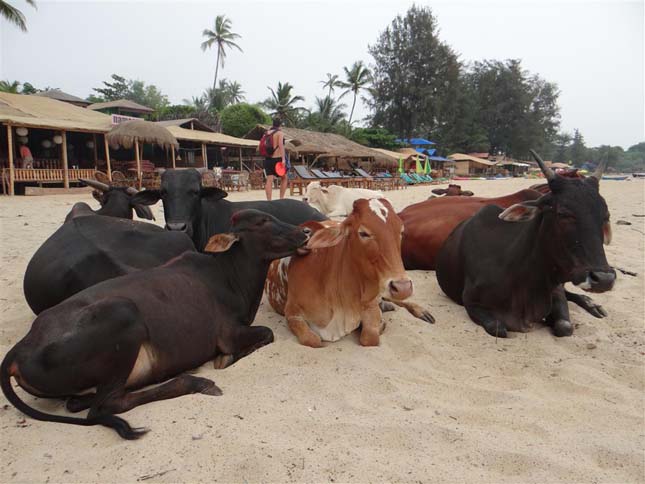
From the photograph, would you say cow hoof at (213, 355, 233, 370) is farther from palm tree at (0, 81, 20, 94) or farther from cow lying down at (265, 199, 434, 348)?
palm tree at (0, 81, 20, 94)

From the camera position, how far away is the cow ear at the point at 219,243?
297cm

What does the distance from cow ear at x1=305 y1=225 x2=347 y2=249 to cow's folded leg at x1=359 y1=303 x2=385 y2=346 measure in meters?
0.65

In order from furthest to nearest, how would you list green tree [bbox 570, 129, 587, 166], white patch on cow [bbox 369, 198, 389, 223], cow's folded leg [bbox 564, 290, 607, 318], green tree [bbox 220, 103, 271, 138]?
green tree [bbox 570, 129, 587, 166]
green tree [bbox 220, 103, 271, 138]
cow's folded leg [bbox 564, 290, 607, 318]
white patch on cow [bbox 369, 198, 389, 223]

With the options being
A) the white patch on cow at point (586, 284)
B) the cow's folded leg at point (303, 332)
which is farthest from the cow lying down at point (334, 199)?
the white patch on cow at point (586, 284)

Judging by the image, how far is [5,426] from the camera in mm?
2119

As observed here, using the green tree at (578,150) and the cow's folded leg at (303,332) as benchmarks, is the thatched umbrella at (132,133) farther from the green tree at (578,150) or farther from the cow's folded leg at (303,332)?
the green tree at (578,150)

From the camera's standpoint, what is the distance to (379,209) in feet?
9.62

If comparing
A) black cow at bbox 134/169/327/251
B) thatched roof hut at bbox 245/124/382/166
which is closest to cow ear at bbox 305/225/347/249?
black cow at bbox 134/169/327/251

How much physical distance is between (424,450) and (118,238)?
2.94 metres

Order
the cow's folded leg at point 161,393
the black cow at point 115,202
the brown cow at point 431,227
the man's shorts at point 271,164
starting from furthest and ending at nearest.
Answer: the man's shorts at point 271,164
the brown cow at point 431,227
the black cow at point 115,202
the cow's folded leg at point 161,393

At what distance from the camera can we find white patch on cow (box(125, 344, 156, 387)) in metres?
2.35

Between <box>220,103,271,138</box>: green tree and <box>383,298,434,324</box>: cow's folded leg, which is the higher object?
<box>220,103,271,138</box>: green tree

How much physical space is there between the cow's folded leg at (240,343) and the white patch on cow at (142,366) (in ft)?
1.61

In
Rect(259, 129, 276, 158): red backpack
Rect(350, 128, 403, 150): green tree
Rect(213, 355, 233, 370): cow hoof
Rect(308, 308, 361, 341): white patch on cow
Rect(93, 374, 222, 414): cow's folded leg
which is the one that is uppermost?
Rect(350, 128, 403, 150): green tree
